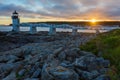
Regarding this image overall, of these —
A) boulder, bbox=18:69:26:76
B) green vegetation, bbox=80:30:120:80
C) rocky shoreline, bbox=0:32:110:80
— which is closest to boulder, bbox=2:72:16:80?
rocky shoreline, bbox=0:32:110:80

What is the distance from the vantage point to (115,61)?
45.0 feet

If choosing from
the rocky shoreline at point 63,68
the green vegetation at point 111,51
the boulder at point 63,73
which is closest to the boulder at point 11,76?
the rocky shoreline at point 63,68

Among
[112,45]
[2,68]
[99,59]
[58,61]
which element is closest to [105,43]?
[112,45]

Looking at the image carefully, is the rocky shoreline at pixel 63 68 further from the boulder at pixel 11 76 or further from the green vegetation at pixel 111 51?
the green vegetation at pixel 111 51

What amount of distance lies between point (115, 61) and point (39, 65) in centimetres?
408

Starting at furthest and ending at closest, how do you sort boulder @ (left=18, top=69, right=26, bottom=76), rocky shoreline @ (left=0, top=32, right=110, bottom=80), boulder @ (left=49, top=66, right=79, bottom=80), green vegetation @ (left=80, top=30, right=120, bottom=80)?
boulder @ (left=18, top=69, right=26, bottom=76), green vegetation @ (left=80, top=30, right=120, bottom=80), rocky shoreline @ (left=0, top=32, right=110, bottom=80), boulder @ (left=49, top=66, right=79, bottom=80)

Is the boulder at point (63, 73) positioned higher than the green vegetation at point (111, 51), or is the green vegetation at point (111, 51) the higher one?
the green vegetation at point (111, 51)

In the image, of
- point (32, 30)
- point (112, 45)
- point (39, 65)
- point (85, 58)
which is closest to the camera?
point (85, 58)

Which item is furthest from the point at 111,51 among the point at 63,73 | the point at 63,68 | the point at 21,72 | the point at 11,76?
the point at 11,76

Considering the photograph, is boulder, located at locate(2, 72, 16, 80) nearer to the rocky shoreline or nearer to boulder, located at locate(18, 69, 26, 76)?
the rocky shoreline

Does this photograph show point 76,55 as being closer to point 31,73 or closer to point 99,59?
point 99,59

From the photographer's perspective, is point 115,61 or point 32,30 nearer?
point 115,61

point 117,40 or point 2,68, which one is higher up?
point 117,40

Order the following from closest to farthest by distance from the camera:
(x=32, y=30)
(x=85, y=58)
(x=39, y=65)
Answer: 1. (x=85, y=58)
2. (x=39, y=65)
3. (x=32, y=30)
